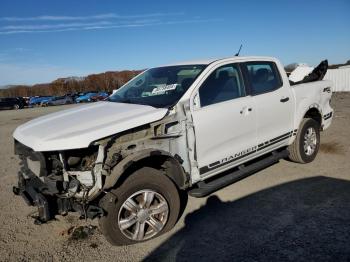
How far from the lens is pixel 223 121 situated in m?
4.42

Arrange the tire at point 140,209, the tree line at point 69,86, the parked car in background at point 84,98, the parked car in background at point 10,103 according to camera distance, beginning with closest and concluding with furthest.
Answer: the tire at point 140,209 < the parked car in background at point 10,103 < the parked car in background at point 84,98 < the tree line at point 69,86

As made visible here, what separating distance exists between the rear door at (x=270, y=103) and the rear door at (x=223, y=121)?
0.64 feet

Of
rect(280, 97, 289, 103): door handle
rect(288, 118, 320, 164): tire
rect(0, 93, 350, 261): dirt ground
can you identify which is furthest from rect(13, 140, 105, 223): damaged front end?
rect(288, 118, 320, 164): tire

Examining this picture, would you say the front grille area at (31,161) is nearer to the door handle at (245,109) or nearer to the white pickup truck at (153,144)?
the white pickup truck at (153,144)

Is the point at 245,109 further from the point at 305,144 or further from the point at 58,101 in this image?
the point at 58,101

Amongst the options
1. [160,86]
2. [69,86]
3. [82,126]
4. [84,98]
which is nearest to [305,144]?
[160,86]

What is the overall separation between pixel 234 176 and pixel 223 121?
790 mm

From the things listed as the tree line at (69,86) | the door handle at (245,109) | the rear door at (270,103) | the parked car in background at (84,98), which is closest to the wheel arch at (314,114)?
the rear door at (270,103)

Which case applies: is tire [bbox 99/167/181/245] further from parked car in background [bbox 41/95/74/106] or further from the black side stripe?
parked car in background [bbox 41/95/74/106]

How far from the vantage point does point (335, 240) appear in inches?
142

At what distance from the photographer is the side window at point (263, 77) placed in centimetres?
511

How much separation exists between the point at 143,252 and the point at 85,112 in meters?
1.87

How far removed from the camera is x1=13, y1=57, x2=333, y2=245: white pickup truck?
141 inches

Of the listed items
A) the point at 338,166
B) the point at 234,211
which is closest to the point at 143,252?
the point at 234,211
